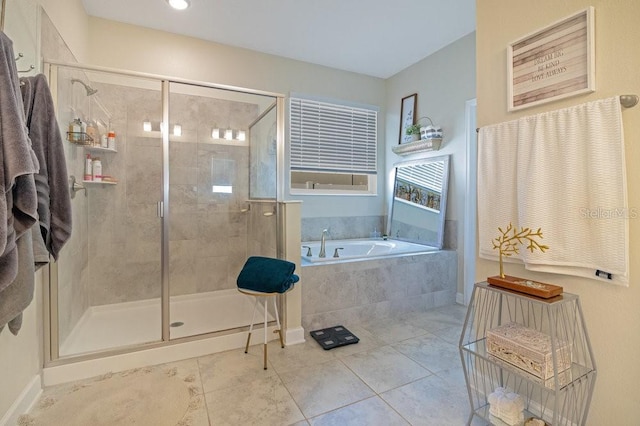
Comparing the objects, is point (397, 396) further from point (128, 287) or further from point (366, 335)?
point (128, 287)

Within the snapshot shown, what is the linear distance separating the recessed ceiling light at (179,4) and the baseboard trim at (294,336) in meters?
2.87

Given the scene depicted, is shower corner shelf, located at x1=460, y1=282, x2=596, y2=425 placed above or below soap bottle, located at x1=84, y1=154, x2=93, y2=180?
below

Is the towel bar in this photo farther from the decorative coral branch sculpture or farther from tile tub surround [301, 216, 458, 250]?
tile tub surround [301, 216, 458, 250]

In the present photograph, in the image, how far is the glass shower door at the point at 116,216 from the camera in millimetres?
2373

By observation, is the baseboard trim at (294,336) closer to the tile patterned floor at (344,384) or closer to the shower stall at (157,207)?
the tile patterned floor at (344,384)

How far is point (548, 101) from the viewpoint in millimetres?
1439

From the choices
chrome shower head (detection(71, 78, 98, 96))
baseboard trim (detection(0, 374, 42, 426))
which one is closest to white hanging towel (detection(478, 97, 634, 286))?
baseboard trim (detection(0, 374, 42, 426))

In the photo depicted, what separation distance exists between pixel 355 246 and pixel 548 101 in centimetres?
261

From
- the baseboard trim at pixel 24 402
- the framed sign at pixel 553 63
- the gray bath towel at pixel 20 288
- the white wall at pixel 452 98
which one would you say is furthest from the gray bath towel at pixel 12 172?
the white wall at pixel 452 98

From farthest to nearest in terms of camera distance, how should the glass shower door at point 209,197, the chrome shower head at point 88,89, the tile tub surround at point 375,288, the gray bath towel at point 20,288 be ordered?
the glass shower door at point 209,197
the tile tub surround at point 375,288
the chrome shower head at point 88,89
the gray bath towel at point 20,288

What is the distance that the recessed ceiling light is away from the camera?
8.51ft

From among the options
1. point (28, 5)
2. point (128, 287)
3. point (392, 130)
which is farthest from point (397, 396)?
point (392, 130)

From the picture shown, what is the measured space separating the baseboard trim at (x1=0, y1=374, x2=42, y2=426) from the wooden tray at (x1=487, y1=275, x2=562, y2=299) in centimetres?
240

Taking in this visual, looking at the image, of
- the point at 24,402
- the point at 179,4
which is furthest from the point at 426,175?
the point at 24,402
